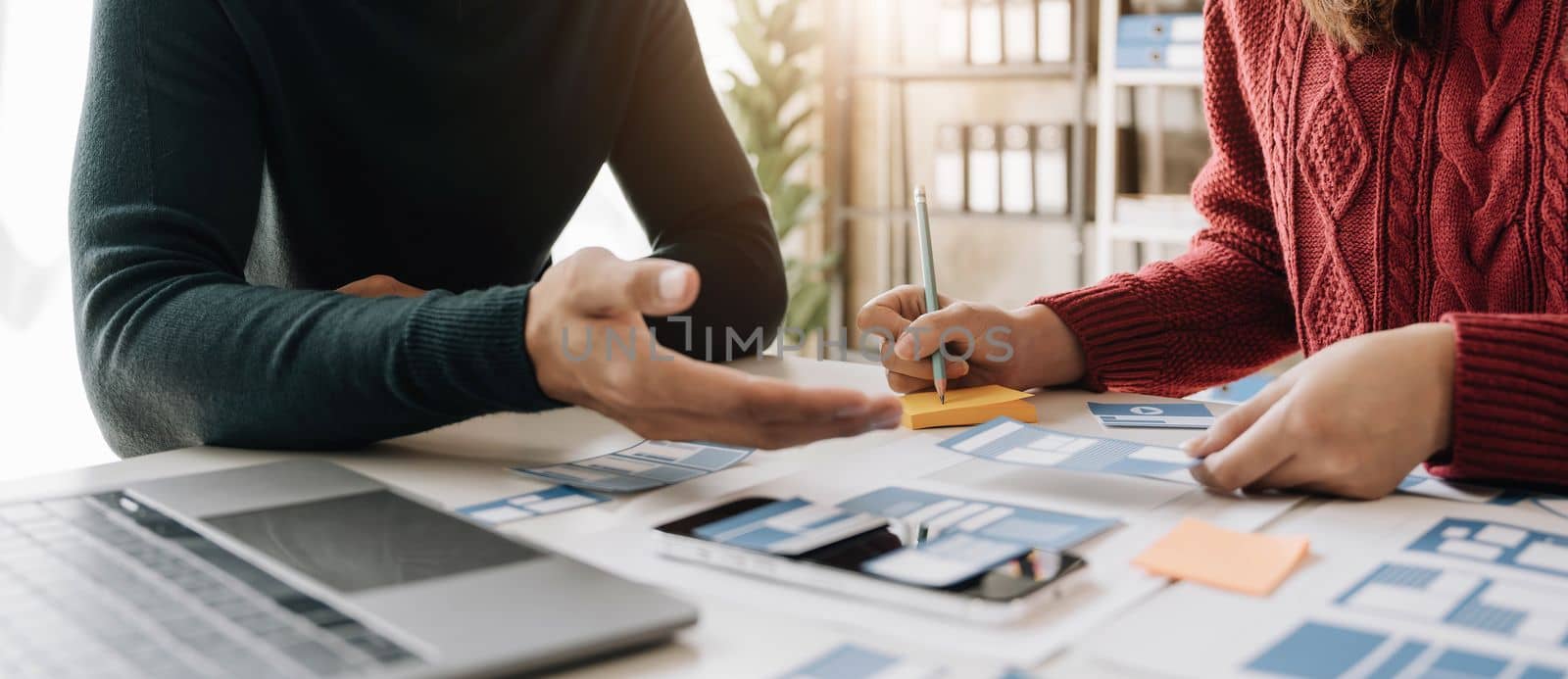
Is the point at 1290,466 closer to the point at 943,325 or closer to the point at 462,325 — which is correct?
the point at 943,325

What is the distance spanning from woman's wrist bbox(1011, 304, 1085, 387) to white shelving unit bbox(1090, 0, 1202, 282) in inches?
83.0

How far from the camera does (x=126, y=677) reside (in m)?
0.42

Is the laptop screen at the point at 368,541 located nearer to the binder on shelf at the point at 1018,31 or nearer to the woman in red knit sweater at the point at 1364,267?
the woman in red knit sweater at the point at 1364,267

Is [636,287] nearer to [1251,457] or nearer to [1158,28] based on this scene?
[1251,457]

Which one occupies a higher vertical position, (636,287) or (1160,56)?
(1160,56)

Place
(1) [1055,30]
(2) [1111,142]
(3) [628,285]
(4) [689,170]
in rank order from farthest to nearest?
(1) [1055,30] < (2) [1111,142] < (4) [689,170] < (3) [628,285]

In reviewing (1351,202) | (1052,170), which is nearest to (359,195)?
(1351,202)

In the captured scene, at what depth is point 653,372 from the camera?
24.9 inches

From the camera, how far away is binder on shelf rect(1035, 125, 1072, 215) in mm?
3240

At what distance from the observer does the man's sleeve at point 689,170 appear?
111cm

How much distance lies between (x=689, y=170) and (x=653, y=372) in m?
0.56

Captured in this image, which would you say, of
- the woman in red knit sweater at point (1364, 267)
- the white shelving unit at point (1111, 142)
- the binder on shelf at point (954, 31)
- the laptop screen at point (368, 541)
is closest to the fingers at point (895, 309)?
the woman in red knit sweater at point (1364, 267)

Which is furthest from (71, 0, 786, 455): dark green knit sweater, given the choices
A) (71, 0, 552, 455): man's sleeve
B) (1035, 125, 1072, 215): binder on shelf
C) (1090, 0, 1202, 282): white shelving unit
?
(1035, 125, 1072, 215): binder on shelf

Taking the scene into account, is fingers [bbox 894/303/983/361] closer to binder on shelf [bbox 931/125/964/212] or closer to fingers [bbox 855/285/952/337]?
fingers [bbox 855/285/952/337]
